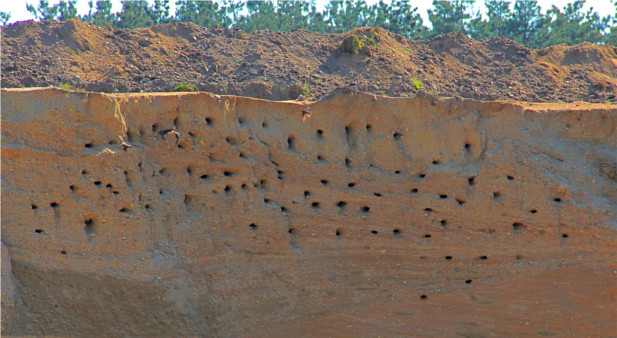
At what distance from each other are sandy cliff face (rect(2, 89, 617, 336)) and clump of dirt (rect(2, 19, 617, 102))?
1486 millimetres

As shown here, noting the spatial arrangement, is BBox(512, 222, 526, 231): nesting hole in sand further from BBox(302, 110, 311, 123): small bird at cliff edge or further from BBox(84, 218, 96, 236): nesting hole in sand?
BBox(84, 218, 96, 236): nesting hole in sand

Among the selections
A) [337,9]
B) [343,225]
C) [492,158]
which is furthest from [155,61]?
[337,9]

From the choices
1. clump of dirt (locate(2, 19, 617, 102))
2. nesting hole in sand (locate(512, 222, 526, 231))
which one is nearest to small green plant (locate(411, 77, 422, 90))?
clump of dirt (locate(2, 19, 617, 102))

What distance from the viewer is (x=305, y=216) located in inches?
356

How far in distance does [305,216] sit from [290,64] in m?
3.33

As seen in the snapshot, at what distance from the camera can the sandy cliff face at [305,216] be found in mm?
8039

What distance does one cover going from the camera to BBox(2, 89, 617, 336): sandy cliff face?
8039 millimetres

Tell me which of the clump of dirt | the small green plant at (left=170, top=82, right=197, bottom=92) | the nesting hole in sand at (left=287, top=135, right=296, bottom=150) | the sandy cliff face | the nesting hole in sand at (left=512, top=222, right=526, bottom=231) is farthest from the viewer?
the clump of dirt

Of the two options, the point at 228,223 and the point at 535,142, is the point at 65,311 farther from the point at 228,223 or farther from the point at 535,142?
the point at 535,142

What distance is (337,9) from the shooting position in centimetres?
2056

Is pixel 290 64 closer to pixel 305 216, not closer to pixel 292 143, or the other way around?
pixel 292 143

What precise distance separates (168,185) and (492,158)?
14.4 feet

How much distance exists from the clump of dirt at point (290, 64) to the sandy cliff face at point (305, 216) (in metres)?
1.49

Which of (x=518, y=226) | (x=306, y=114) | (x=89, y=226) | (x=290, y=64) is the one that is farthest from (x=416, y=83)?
(x=89, y=226)
